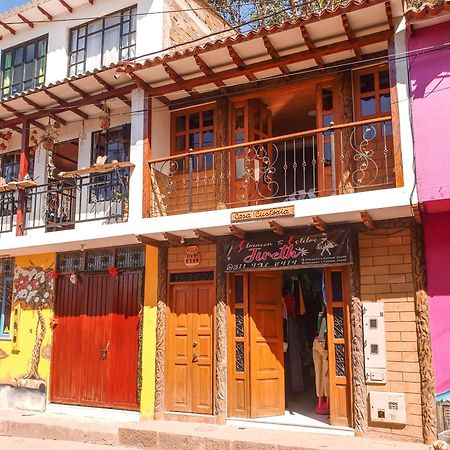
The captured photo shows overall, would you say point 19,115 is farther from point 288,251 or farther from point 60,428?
point 288,251

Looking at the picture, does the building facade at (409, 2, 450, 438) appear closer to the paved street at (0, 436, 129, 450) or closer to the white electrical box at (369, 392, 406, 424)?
the white electrical box at (369, 392, 406, 424)

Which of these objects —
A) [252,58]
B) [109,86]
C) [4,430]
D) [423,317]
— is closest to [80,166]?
[109,86]

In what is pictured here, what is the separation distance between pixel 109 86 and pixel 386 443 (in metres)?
7.78

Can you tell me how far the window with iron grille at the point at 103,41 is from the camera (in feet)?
38.8

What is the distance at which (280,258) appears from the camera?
28.5 feet

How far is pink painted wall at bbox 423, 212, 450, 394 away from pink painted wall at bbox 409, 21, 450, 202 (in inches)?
28.2

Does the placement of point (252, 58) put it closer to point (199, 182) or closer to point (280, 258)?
point (199, 182)

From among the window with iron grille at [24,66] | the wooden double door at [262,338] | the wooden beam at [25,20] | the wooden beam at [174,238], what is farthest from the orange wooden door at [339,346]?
the wooden beam at [25,20]

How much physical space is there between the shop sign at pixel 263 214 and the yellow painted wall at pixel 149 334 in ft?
7.68

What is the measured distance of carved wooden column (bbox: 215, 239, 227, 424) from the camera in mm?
8954

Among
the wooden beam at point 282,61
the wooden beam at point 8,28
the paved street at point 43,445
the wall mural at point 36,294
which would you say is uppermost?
the wooden beam at point 8,28

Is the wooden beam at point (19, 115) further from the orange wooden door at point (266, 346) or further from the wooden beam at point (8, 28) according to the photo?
the orange wooden door at point (266, 346)

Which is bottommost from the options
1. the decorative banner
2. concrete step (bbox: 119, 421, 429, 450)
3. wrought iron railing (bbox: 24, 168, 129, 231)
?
concrete step (bbox: 119, 421, 429, 450)

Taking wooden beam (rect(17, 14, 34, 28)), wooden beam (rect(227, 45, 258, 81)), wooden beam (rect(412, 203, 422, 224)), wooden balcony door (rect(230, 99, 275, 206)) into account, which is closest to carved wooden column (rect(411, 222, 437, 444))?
wooden beam (rect(412, 203, 422, 224))
